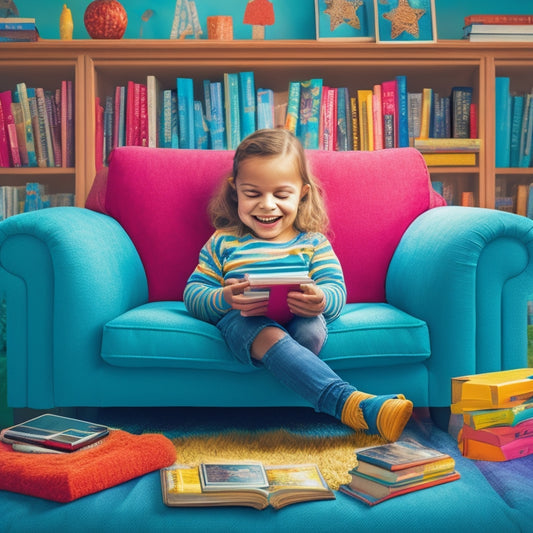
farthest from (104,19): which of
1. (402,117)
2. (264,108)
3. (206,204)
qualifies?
(402,117)

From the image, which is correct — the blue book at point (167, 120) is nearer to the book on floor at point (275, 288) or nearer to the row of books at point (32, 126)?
the row of books at point (32, 126)

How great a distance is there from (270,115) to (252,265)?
1202 mm

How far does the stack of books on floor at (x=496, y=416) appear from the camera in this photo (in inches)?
53.4

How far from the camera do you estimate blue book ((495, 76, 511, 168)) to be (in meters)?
2.69

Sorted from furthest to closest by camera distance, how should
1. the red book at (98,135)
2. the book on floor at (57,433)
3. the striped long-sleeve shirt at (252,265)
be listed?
the red book at (98,135) < the striped long-sleeve shirt at (252,265) < the book on floor at (57,433)

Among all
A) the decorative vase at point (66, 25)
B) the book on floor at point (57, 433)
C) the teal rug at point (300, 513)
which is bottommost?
the teal rug at point (300, 513)

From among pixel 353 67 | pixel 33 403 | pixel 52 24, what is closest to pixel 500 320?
pixel 33 403

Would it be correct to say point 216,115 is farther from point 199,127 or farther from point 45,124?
point 45,124

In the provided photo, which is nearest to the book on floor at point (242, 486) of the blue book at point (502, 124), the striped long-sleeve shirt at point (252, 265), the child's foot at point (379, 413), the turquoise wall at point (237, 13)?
the child's foot at point (379, 413)

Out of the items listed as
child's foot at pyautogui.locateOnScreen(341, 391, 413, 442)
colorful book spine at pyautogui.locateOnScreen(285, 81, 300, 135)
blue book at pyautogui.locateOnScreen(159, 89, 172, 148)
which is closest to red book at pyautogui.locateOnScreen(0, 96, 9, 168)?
blue book at pyautogui.locateOnScreen(159, 89, 172, 148)

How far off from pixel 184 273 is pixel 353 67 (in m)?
1.25

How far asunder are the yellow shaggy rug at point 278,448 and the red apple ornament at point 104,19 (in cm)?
175

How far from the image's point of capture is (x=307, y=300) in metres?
1.45

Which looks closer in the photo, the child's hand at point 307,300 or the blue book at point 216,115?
the child's hand at point 307,300
